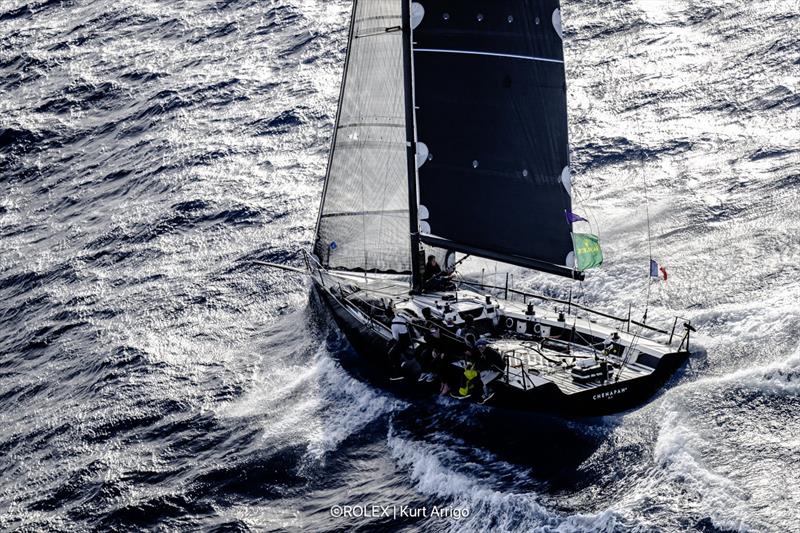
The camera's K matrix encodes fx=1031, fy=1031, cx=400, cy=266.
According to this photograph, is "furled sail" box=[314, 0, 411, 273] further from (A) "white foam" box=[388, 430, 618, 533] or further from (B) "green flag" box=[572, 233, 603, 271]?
(A) "white foam" box=[388, 430, 618, 533]

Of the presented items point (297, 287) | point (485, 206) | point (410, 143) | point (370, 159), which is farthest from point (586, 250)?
point (297, 287)

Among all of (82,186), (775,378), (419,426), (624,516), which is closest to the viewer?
(624,516)

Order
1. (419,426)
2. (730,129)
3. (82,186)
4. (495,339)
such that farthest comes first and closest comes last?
(82,186)
(730,129)
(495,339)
(419,426)

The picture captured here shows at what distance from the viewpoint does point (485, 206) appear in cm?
2977

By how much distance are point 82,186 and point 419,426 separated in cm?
2527

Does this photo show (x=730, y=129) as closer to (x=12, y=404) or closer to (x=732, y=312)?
(x=732, y=312)

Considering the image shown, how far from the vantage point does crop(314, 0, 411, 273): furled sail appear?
3228 centimetres

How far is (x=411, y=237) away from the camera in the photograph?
31.3 m

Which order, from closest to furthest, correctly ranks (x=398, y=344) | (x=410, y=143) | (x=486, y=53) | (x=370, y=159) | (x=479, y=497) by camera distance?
1. (x=479, y=497)
2. (x=486, y=53)
3. (x=410, y=143)
4. (x=398, y=344)
5. (x=370, y=159)

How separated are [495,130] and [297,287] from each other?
12.0 m

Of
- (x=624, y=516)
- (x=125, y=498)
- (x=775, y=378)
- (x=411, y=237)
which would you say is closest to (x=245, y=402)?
(x=125, y=498)

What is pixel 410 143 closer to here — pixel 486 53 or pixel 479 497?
pixel 486 53

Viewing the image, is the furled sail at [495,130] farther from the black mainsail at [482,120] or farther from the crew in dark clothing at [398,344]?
the crew in dark clothing at [398,344]

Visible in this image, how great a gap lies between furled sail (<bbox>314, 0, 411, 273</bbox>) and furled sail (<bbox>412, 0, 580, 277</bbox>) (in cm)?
310
